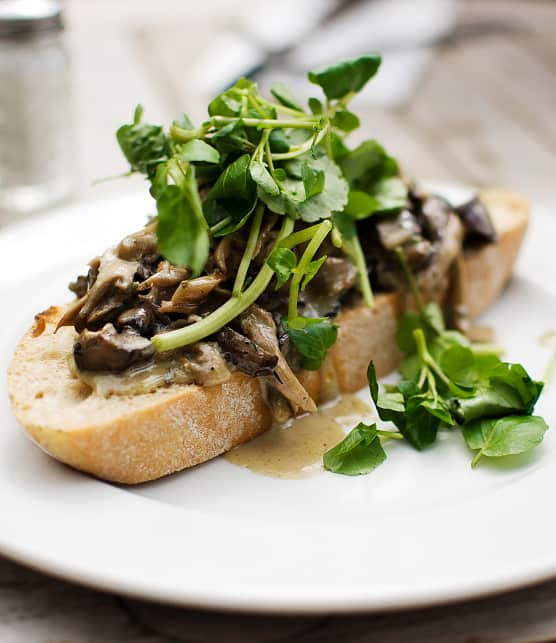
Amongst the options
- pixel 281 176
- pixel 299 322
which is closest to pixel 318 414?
pixel 299 322

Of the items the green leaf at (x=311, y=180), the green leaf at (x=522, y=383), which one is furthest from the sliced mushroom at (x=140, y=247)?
the green leaf at (x=522, y=383)

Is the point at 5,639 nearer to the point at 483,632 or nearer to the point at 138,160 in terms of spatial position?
the point at 483,632

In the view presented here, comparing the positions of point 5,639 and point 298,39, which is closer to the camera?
point 5,639

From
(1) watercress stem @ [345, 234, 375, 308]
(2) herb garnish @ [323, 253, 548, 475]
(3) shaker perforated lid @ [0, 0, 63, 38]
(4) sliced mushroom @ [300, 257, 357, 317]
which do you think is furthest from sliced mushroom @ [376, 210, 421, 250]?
(3) shaker perforated lid @ [0, 0, 63, 38]

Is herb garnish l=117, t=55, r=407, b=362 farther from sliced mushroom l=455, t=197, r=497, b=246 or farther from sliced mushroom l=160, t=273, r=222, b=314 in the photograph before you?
sliced mushroom l=455, t=197, r=497, b=246

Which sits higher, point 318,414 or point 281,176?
point 281,176

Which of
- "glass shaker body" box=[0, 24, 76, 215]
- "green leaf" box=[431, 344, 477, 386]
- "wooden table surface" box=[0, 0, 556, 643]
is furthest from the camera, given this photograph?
"glass shaker body" box=[0, 24, 76, 215]

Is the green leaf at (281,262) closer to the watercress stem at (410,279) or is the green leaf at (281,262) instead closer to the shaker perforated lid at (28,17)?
the watercress stem at (410,279)
